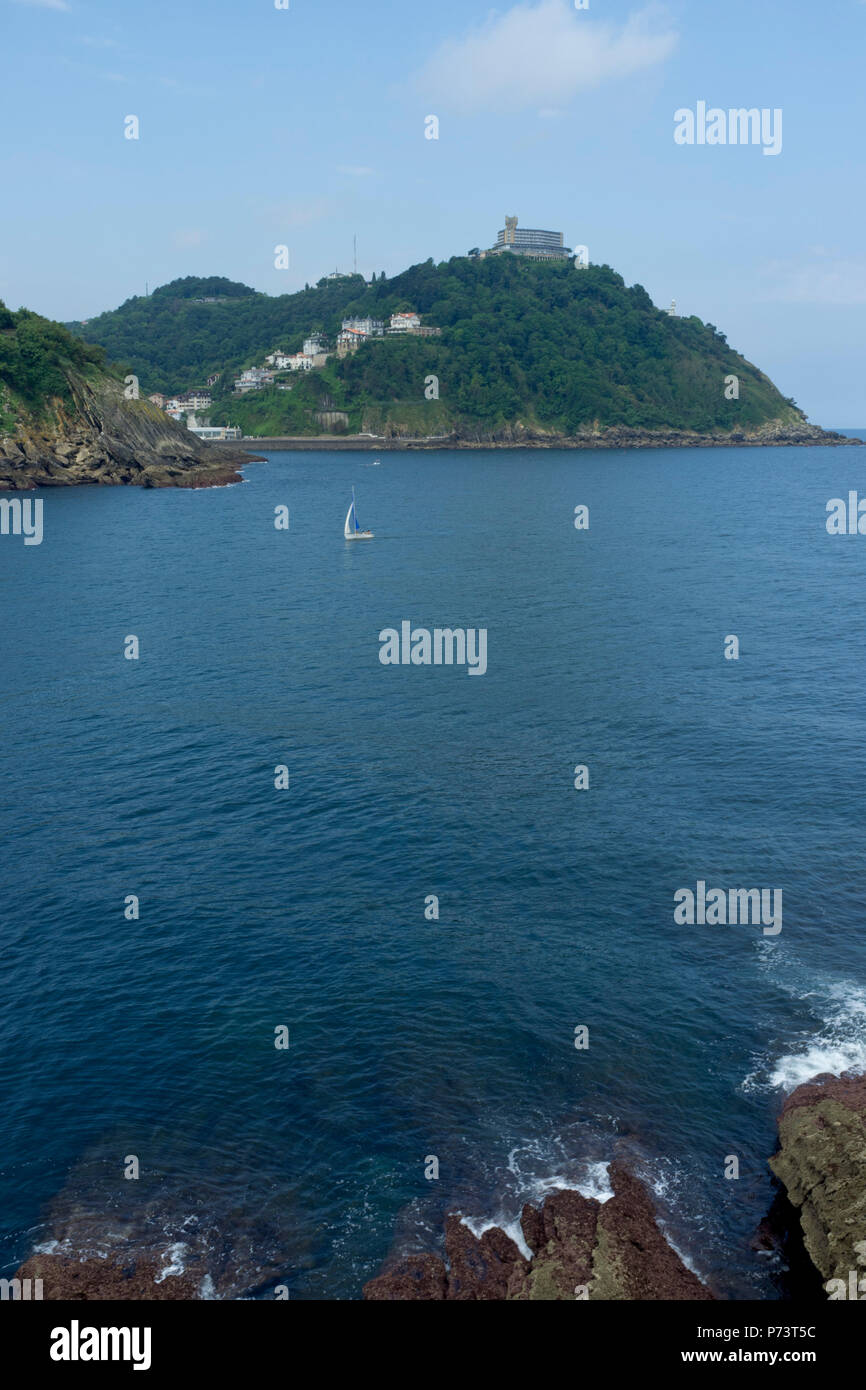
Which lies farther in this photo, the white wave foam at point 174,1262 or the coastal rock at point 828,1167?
the white wave foam at point 174,1262

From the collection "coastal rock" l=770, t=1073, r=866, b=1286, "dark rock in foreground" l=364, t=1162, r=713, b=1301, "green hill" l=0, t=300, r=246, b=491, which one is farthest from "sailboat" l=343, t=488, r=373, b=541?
"dark rock in foreground" l=364, t=1162, r=713, b=1301

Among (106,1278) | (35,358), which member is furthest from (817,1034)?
(35,358)

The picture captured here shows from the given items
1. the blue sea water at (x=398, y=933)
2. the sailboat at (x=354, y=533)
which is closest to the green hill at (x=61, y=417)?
the sailboat at (x=354, y=533)

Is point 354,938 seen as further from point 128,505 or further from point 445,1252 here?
point 128,505

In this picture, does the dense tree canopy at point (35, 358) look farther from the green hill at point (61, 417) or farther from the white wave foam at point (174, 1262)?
the white wave foam at point (174, 1262)

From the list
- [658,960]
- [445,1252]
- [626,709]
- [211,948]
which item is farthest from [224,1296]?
[626,709]

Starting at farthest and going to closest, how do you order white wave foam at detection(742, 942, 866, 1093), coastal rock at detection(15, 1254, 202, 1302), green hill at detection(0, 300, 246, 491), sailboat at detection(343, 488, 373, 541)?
1. green hill at detection(0, 300, 246, 491)
2. sailboat at detection(343, 488, 373, 541)
3. white wave foam at detection(742, 942, 866, 1093)
4. coastal rock at detection(15, 1254, 202, 1302)

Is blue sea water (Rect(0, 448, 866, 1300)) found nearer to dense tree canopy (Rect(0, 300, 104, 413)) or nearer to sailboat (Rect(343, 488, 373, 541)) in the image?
sailboat (Rect(343, 488, 373, 541))
